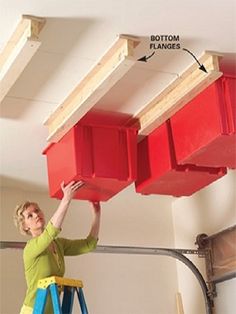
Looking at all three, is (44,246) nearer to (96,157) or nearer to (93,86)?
(96,157)

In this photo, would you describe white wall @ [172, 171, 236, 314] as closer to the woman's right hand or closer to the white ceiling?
the white ceiling

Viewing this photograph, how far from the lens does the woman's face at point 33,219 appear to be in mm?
3225

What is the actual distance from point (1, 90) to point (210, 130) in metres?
1.07

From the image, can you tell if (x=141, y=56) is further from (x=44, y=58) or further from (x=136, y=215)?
(x=136, y=215)

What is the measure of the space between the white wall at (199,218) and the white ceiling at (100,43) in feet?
4.16

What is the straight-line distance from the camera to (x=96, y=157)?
3182 millimetres

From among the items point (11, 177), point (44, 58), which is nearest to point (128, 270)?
point (11, 177)

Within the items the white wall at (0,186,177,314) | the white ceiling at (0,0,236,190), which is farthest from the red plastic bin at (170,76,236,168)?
the white wall at (0,186,177,314)

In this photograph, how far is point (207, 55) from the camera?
2787mm

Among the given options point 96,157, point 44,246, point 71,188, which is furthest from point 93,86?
point 44,246

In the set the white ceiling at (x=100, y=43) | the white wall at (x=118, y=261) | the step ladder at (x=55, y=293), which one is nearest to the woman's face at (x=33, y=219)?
the step ladder at (x=55, y=293)

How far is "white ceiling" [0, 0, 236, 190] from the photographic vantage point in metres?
2.40

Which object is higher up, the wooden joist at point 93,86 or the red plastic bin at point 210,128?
the wooden joist at point 93,86

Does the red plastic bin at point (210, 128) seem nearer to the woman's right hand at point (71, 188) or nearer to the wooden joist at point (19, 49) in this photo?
the woman's right hand at point (71, 188)
